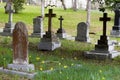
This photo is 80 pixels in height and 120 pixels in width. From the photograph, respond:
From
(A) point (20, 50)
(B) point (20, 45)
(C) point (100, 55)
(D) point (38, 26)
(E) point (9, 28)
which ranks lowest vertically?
(C) point (100, 55)

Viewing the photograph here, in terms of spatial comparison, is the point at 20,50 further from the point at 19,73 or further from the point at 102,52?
the point at 102,52

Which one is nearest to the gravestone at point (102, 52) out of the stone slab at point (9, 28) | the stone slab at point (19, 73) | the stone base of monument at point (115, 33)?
the stone slab at point (19, 73)

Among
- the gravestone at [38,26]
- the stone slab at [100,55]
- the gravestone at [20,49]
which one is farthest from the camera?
the gravestone at [38,26]

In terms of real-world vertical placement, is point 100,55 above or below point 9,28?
below

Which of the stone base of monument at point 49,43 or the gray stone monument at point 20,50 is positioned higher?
the gray stone monument at point 20,50

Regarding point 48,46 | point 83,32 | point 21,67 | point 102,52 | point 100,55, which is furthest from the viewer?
point 83,32

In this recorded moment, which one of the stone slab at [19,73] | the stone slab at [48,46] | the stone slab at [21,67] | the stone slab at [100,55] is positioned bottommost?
the stone slab at [100,55]

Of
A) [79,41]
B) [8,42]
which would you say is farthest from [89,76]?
[79,41]

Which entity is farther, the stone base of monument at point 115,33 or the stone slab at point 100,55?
the stone base of monument at point 115,33

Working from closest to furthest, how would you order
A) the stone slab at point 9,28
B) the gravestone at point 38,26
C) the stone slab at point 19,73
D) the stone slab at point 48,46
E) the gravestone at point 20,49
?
the stone slab at point 19,73
the gravestone at point 20,49
the stone slab at point 48,46
the gravestone at point 38,26
the stone slab at point 9,28

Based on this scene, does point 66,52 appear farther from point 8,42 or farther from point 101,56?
point 8,42

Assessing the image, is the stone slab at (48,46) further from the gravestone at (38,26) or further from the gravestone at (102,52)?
the gravestone at (38,26)

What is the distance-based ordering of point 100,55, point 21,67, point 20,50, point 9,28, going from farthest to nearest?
point 9,28 → point 100,55 → point 20,50 → point 21,67

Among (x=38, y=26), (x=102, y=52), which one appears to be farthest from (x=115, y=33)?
(x=102, y=52)
